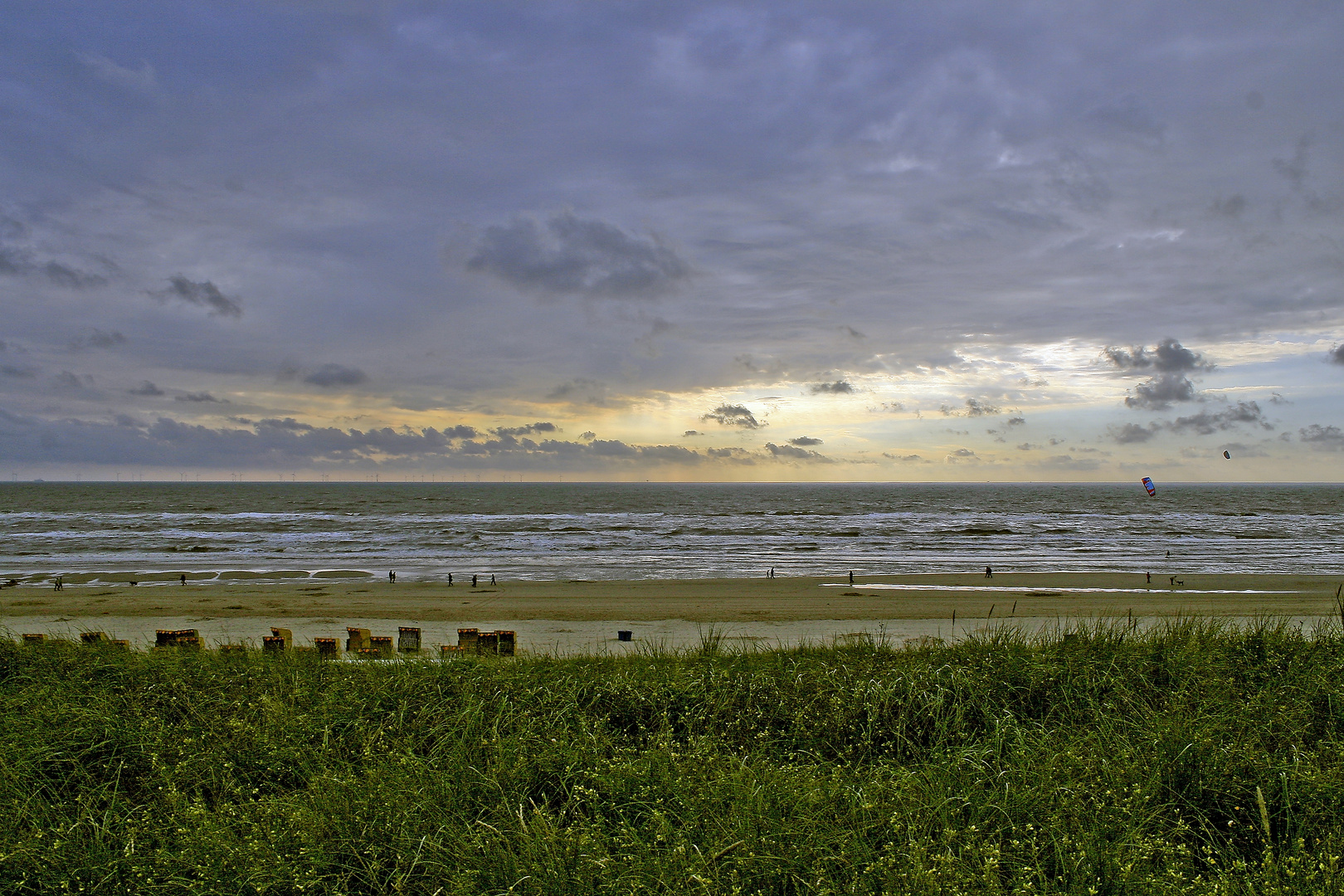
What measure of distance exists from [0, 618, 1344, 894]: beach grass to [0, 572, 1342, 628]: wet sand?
12.8 meters

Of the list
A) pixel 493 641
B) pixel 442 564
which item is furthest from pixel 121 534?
pixel 493 641

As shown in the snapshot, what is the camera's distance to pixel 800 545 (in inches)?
1663

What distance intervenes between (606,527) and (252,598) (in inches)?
1332

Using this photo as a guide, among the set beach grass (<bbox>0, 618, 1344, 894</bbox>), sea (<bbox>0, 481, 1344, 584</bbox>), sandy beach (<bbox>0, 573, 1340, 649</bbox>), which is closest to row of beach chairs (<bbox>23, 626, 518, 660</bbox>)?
beach grass (<bbox>0, 618, 1344, 894</bbox>)

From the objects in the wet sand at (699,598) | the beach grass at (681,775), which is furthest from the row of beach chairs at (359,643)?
the wet sand at (699,598)

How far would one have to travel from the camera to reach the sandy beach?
16656 millimetres

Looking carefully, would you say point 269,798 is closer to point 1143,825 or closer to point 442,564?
point 1143,825

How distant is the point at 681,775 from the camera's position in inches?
156

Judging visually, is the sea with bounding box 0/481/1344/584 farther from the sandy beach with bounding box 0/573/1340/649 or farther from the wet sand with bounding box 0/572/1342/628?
the sandy beach with bounding box 0/573/1340/649

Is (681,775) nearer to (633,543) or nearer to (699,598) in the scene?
(699,598)

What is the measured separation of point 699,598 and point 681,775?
19.1m

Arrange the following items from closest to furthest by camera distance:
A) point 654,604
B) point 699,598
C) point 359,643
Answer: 1. point 359,643
2. point 654,604
3. point 699,598

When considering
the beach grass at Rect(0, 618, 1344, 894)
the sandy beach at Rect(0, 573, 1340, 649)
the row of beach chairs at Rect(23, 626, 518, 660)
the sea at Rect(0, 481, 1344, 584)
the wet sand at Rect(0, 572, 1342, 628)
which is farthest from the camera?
the sea at Rect(0, 481, 1344, 584)

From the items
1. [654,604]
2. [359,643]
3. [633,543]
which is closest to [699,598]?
[654,604]
